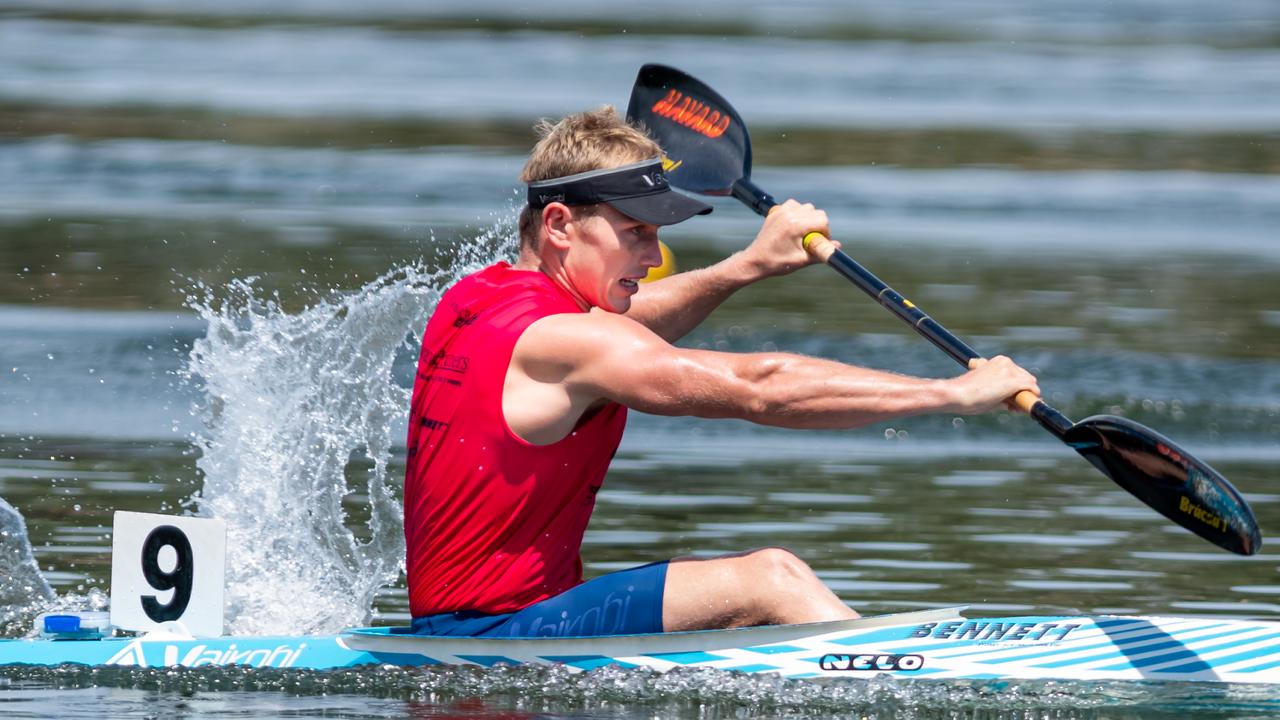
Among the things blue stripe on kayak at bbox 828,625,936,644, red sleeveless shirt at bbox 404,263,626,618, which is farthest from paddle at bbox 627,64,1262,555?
red sleeveless shirt at bbox 404,263,626,618

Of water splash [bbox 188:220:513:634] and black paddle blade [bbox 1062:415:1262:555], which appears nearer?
black paddle blade [bbox 1062:415:1262:555]

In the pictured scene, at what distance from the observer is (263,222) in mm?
17234

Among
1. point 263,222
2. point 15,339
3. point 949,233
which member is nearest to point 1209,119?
point 949,233

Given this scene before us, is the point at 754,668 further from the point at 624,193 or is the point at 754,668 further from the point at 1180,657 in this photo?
the point at 624,193

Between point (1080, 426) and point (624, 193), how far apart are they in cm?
153

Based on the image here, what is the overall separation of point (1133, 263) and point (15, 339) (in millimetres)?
8562

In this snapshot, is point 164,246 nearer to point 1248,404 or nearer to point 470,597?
point 1248,404

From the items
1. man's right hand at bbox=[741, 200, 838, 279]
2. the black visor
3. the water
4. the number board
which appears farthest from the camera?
the water

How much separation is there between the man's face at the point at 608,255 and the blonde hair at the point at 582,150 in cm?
5

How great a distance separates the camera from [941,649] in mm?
5461

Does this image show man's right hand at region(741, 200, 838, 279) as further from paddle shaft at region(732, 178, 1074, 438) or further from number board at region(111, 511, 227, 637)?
number board at region(111, 511, 227, 637)

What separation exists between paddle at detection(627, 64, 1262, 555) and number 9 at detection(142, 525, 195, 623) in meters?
2.13

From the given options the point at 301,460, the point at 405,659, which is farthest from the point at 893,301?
the point at 301,460

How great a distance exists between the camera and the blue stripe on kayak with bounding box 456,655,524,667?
550cm
